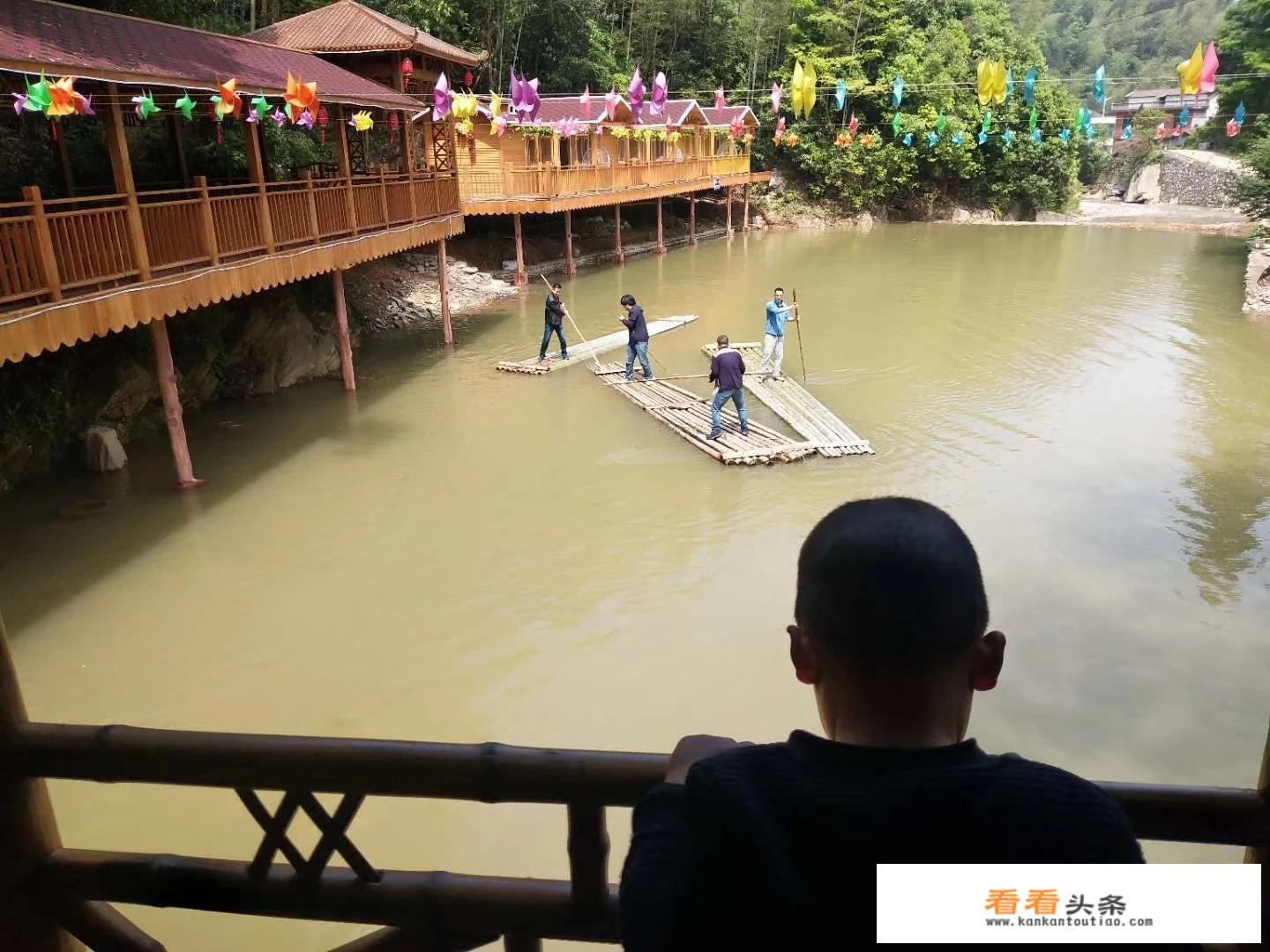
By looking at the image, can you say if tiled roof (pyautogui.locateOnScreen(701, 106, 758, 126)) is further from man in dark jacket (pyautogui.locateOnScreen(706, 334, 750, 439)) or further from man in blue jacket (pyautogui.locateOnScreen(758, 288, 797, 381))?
man in dark jacket (pyautogui.locateOnScreen(706, 334, 750, 439))

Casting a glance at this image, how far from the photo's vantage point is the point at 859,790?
1.09 meters

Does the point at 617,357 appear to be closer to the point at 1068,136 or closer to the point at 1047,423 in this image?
the point at 1047,423

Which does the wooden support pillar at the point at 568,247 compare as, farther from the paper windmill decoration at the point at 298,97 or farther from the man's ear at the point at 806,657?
the man's ear at the point at 806,657

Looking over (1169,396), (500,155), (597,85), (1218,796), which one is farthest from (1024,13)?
(1218,796)

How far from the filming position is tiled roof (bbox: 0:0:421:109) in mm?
8031

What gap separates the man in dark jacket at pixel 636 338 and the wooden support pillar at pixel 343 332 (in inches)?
176

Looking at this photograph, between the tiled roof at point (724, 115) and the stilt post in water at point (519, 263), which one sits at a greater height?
the tiled roof at point (724, 115)

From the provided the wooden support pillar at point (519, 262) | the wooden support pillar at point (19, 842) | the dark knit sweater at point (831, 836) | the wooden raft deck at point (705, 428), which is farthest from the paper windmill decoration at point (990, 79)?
the dark knit sweater at point (831, 836)

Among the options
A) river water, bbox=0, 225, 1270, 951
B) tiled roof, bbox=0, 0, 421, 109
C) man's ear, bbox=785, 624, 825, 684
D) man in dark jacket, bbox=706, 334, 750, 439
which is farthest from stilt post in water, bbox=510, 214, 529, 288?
man's ear, bbox=785, 624, 825, 684

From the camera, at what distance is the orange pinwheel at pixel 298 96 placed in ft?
36.2

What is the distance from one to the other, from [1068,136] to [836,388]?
38186 mm

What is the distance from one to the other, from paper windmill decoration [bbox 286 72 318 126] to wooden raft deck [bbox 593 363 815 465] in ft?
19.9

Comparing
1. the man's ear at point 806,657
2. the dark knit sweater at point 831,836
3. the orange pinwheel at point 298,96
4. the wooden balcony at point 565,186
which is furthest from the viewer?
the wooden balcony at point 565,186

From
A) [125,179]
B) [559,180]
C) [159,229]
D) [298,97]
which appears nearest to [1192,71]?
[559,180]
